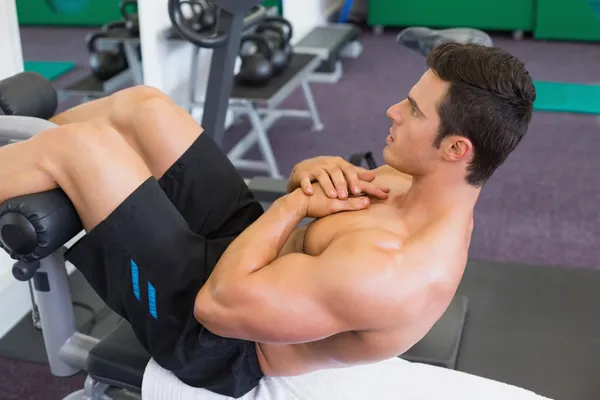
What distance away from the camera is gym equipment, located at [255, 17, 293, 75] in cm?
358

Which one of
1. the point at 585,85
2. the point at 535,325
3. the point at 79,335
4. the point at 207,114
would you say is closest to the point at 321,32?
the point at 585,85

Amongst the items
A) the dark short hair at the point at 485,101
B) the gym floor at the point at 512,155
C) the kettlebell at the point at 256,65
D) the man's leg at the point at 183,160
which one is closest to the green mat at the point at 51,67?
the gym floor at the point at 512,155

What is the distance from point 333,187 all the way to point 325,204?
44mm

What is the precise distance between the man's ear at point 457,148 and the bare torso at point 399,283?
113 mm

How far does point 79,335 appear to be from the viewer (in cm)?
166

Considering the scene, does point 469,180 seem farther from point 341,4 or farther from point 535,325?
point 341,4

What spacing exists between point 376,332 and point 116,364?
0.58 metres

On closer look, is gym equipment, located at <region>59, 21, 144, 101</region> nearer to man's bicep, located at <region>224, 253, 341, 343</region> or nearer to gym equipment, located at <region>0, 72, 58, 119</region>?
gym equipment, located at <region>0, 72, 58, 119</region>

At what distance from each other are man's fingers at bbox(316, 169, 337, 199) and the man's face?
0.14m

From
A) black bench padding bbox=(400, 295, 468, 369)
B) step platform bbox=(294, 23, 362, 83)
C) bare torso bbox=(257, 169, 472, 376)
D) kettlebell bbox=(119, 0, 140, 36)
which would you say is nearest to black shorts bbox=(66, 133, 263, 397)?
bare torso bbox=(257, 169, 472, 376)

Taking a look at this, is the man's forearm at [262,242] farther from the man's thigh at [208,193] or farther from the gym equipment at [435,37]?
the gym equipment at [435,37]

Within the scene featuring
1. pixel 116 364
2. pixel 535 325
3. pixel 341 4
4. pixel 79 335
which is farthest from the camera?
pixel 341 4

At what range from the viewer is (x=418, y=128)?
4.09 ft

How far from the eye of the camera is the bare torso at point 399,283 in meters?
1.23
